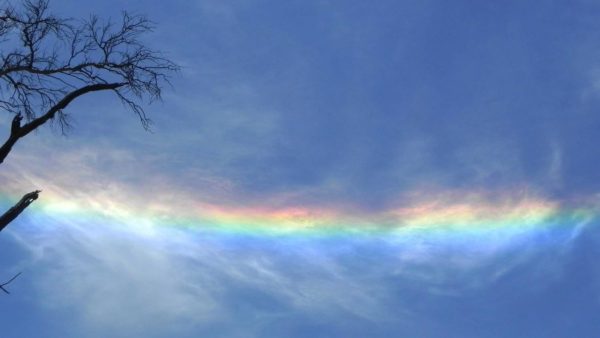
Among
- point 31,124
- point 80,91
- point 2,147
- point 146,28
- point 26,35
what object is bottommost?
point 2,147

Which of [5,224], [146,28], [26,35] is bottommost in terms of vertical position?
[5,224]

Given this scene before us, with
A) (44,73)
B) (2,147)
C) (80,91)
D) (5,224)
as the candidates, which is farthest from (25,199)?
(44,73)

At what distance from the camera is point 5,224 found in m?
10.9

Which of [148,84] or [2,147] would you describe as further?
[148,84]

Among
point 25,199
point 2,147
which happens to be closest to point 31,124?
point 2,147

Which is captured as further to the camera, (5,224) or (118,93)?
(118,93)

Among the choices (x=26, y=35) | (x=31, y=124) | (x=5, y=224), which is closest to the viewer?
(x=5, y=224)

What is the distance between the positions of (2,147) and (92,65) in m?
2.96

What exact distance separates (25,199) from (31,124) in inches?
73.7

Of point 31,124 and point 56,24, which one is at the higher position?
point 56,24

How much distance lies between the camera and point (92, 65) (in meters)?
13.3

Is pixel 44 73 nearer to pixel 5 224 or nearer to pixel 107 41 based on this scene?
pixel 107 41

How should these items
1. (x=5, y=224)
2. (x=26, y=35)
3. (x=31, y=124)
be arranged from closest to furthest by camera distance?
(x=5, y=224), (x=31, y=124), (x=26, y=35)

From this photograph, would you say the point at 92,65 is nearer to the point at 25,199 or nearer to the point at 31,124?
the point at 31,124
